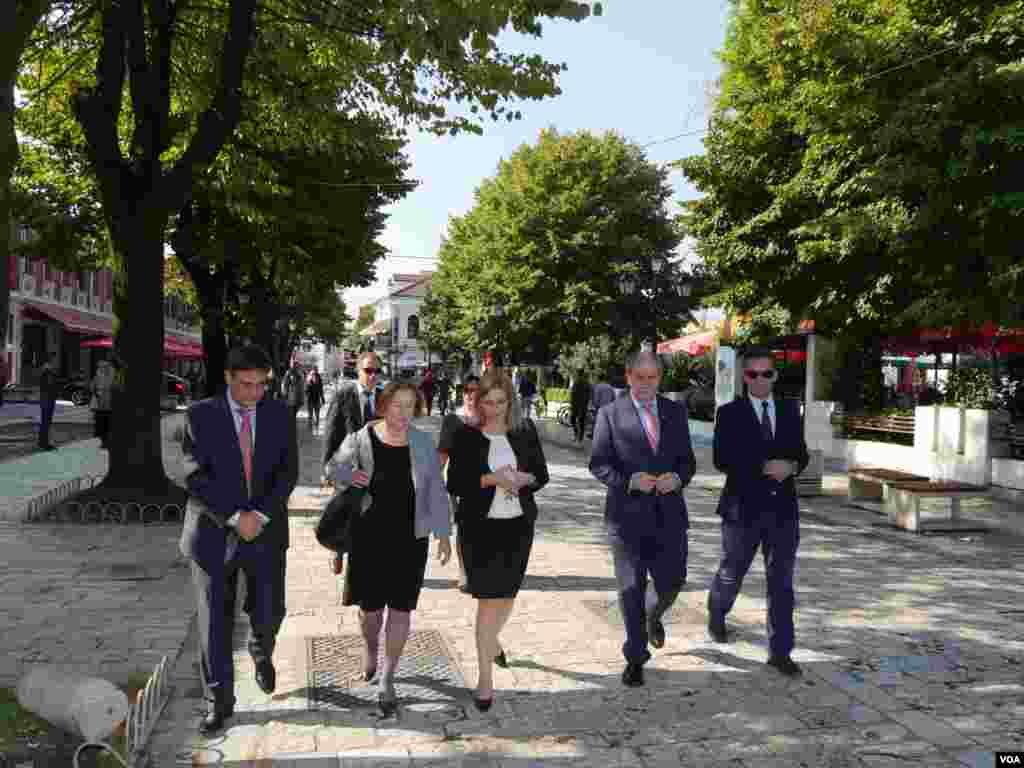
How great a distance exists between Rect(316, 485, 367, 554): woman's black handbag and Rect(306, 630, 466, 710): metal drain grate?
792mm

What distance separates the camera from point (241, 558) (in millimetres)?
4680

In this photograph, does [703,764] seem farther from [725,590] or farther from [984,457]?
[984,457]

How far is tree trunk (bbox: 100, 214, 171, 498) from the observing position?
36.7 feet

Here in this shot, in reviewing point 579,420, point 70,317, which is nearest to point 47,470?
point 579,420

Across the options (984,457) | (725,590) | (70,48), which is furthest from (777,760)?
(70,48)

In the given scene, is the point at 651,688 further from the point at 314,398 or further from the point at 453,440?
Result: the point at 314,398

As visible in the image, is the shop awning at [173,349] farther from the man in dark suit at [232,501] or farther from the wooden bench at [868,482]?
the man in dark suit at [232,501]

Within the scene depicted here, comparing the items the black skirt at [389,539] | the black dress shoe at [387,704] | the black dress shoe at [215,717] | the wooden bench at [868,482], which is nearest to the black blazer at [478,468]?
the black skirt at [389,539]

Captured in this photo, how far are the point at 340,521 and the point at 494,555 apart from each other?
0.78 meters

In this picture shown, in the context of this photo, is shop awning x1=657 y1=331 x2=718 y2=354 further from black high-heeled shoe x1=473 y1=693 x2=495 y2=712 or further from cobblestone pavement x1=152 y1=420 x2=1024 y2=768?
black high-heeled shoe x1=473 y1=693 x2=495 y2=712

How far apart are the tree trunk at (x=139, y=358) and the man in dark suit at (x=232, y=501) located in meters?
6.95

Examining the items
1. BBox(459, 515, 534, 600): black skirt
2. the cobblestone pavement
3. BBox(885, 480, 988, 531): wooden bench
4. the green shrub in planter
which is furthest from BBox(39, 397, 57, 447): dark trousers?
the green shrub in planter

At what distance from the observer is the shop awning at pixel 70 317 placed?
39938mm

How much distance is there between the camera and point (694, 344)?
32.1 metres
